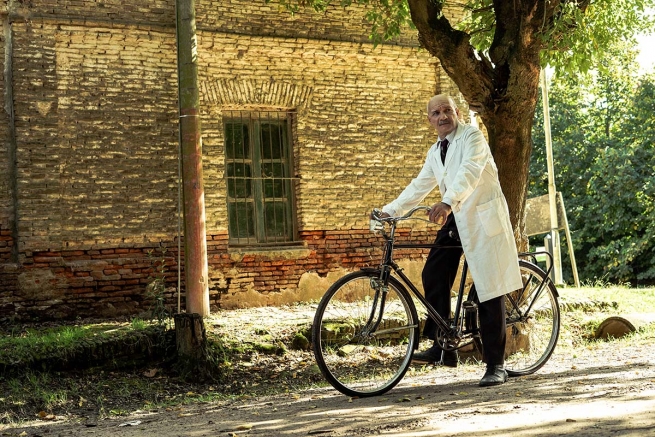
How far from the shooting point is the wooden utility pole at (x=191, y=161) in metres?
9.26

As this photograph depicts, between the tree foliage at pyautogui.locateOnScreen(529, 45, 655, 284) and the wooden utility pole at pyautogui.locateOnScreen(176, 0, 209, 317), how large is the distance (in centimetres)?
1684

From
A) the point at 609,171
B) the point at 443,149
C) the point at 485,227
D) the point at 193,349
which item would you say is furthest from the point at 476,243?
the point at 609,171

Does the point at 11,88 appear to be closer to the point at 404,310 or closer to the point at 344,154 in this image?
the point at 344,154

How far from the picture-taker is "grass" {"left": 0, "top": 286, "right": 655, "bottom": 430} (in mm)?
7500

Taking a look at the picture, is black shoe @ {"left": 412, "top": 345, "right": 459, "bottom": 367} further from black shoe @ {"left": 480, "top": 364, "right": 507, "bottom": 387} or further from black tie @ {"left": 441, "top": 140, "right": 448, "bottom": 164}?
black tie @ {"left": 441, "top": 140, "right": 448, "bottom": 164}

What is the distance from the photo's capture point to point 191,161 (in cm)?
932

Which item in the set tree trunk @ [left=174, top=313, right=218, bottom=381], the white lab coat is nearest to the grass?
tree trunk @ [left=174, top=313, right=218, bottom=381]

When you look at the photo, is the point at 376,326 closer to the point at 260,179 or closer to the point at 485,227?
the point at 485,227

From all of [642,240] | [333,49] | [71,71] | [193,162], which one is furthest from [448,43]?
[642,240]

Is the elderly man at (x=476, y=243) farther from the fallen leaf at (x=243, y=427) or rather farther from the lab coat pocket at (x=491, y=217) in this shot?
the fallen leaf at (x=243, y=427)

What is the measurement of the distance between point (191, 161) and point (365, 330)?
157 inches

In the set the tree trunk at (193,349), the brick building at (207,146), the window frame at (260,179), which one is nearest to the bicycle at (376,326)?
the tree trunk at (193,349)

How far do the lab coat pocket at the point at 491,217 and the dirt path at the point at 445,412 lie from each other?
1079 mm

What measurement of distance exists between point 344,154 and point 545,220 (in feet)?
18.5
